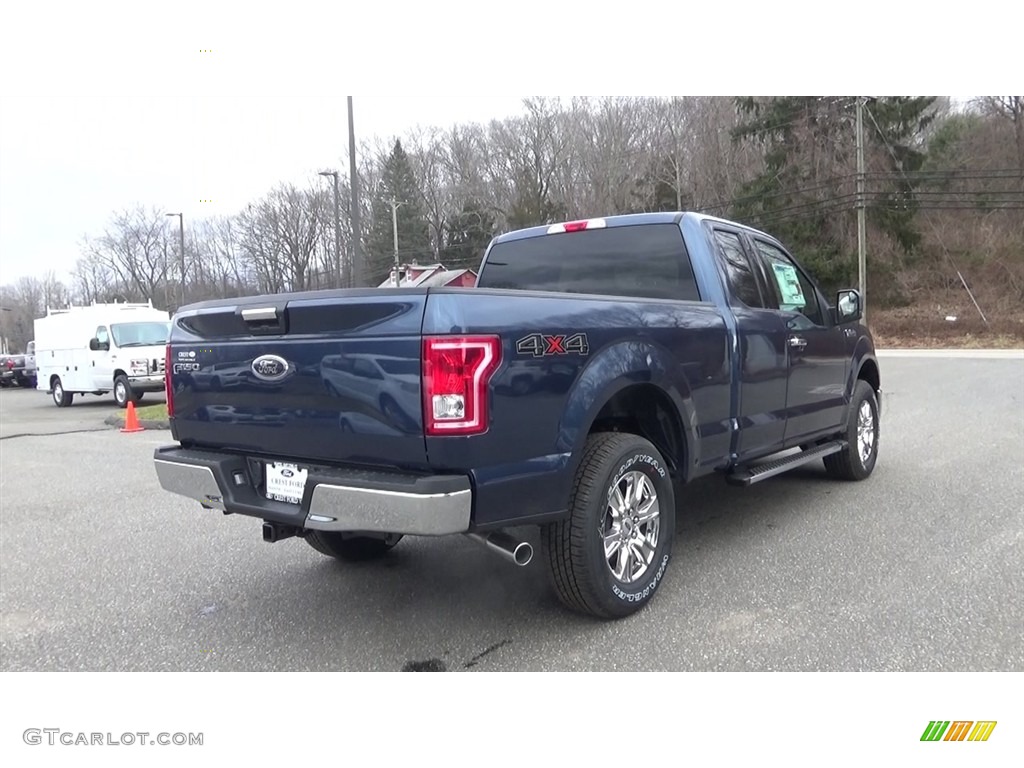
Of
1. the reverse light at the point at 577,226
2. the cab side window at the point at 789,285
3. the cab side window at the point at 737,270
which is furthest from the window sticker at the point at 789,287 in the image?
the reverse light at the point at 577,226

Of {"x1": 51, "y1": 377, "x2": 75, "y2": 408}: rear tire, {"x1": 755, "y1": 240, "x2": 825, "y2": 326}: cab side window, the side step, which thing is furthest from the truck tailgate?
{"x1": 51, "y1": 377, "x2": 75, "y2": 408}: rear tire

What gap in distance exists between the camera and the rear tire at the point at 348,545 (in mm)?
4344

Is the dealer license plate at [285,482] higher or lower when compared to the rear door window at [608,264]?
lower

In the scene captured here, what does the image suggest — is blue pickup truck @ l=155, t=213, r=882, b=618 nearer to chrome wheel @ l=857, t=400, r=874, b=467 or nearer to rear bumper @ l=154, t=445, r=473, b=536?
rear bumper @ l=154, t=445, r=473, b=536

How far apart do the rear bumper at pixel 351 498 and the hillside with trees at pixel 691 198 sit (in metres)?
5.86

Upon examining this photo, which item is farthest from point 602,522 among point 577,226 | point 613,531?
point 577,226

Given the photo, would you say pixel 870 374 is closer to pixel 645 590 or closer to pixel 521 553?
pixel 645 590

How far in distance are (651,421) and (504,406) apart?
4.30ft

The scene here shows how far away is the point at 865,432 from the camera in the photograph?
639 cm

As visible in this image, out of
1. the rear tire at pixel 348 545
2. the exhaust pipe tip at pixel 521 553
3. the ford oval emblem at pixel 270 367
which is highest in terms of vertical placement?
the ford oval emblem at pixel 270 367

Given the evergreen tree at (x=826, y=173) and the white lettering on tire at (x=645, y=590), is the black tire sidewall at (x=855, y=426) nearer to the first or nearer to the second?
the white lettering on tire at (x=645, y=590)

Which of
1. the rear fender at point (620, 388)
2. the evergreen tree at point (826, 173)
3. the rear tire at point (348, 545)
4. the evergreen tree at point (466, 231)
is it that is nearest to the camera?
the rear fender at point (620, 388)

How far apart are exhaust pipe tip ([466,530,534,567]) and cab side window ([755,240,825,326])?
2.90 m

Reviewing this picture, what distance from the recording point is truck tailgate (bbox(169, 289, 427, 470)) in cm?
293
